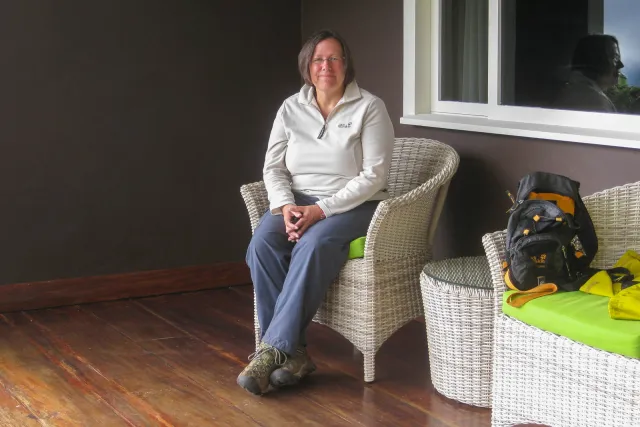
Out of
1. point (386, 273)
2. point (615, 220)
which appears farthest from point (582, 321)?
point (386, 273)

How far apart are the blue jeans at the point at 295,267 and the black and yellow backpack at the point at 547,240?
693 millimetres

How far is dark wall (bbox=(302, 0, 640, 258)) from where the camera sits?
333 centimetres

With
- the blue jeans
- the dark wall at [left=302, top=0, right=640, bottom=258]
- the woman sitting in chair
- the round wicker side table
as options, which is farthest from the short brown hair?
the round wicker side table

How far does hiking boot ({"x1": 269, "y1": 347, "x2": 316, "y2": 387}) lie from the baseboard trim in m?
1.38

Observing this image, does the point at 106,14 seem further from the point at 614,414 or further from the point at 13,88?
the point at 614,414

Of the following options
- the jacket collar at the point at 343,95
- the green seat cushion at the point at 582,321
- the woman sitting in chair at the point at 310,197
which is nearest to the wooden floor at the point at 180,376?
the woman sitting in chair at the point at 310,197

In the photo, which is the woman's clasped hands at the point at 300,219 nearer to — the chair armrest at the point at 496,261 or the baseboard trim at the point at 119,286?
the chair armrest at the point at 496,261

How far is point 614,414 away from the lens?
2.44m

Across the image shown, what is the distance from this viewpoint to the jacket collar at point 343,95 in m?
3.53

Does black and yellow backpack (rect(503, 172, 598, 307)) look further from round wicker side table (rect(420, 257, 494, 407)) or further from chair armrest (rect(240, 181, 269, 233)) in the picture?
chair armrest (rect(240, 181, 269, 233))

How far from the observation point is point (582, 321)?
8.12 ft

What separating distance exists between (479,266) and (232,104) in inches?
73.6

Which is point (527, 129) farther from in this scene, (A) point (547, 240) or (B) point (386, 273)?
(A) point (547, 240)

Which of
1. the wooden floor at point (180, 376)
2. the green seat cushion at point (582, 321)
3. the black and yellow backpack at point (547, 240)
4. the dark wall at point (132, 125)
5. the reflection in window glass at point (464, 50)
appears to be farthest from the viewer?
the dark wall at point (132, 125)
